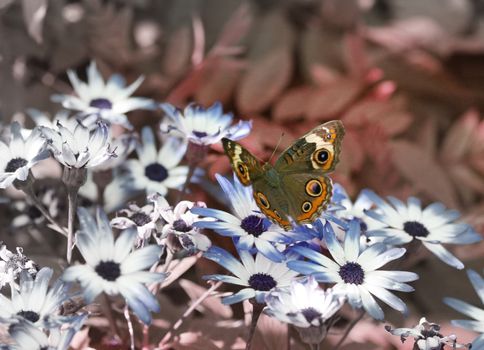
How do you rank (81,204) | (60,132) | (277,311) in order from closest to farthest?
(277,311) < (60,132) < (81,204)

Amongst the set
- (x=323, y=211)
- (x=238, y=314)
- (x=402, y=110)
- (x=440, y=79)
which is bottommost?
(x=238, y=314)

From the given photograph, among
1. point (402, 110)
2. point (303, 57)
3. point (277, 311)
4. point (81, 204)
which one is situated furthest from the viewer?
point (303, 57)

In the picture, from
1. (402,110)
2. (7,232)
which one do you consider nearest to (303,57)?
(402,110)

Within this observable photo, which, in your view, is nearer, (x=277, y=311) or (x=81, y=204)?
(x=277, y=311)

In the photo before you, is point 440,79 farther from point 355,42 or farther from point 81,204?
point 81,204

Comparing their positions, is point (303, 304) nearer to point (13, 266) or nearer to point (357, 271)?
point (357, 271)

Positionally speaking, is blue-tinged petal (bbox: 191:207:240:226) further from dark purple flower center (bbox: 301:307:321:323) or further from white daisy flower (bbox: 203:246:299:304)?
dark purple flower center (bbox: 301:307:321:323)
